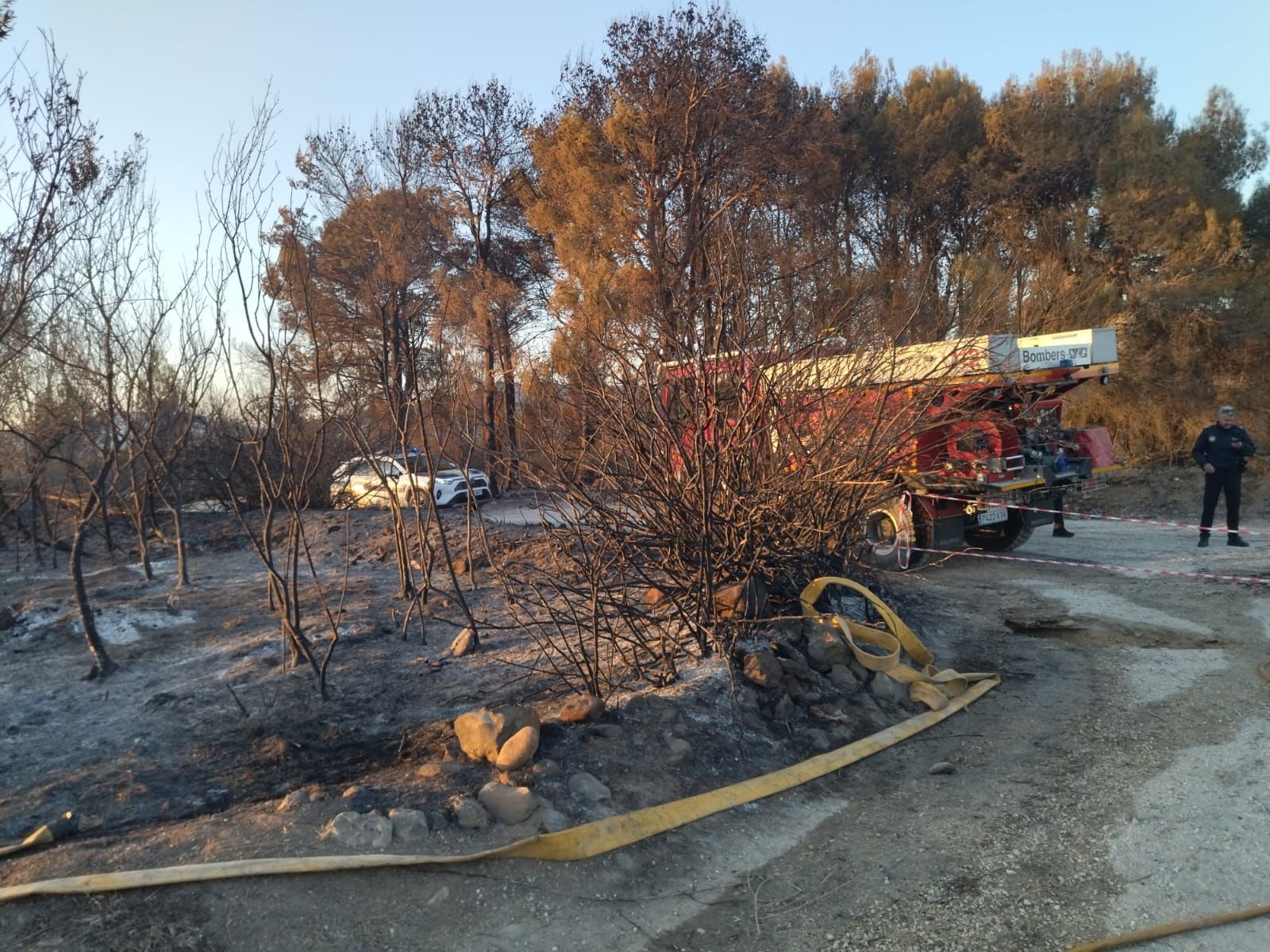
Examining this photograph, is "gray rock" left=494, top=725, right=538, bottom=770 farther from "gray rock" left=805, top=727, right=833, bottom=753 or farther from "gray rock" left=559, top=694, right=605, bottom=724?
"gray rock" left=805, top=727, right=833, bottom=753

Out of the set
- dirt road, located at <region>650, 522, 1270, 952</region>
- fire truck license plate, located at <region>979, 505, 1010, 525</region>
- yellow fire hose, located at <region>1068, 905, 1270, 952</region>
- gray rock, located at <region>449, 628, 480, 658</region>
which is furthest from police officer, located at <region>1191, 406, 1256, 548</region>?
gray rock, located at <region>449, 628, 480, 658</region>

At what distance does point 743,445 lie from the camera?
16.9ft

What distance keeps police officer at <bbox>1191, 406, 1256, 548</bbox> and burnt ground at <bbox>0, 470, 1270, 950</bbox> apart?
3.73 m

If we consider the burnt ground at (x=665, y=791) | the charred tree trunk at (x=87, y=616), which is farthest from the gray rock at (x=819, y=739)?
the charred tree trunk at (x=87, y=616)

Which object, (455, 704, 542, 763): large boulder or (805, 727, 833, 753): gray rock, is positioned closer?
(455, 704, 542, 763): large boulder

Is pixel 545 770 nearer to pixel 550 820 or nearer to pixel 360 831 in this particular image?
pixel 550 820

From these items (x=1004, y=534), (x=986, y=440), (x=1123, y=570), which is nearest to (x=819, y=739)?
(x=1123, y=570)

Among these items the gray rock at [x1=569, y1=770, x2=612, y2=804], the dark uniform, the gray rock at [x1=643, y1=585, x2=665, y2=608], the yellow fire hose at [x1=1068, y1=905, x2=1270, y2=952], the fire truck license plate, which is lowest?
the yellow fire hose at [x1=1068, y1=905, x2=1270, y2=952]

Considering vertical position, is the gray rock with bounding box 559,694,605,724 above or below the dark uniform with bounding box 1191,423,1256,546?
below

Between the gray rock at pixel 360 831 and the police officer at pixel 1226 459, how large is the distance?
968cm

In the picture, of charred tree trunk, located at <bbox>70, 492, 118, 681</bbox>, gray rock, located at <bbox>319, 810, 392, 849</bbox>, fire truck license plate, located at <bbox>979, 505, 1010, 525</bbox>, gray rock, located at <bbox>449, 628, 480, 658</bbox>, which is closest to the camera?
gray rock, located at <bbox>319, 810, 392, 849</bbox>

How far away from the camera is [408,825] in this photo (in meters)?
3.16

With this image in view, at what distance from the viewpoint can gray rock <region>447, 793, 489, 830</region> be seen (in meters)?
3.24

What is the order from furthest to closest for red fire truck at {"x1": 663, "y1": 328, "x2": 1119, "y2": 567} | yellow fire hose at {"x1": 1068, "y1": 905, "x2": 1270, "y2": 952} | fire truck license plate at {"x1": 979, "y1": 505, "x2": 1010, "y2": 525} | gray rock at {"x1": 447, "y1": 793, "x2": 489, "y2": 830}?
1. fire truck license plate at {"x1": 979, "y1": 505, "x2": 1010, "y2": 525}
2. red fire truck at {"x1": 663, "y1": 328, "x2": 1119, "y2": 567}
3. gray rock at {"x1": 447, "y1": 793, "x2": 489, "y2": 830}
4. yellow fire hose at {"x1": 1068, "y1": 905, "x2": 1270, "y2": 952}
